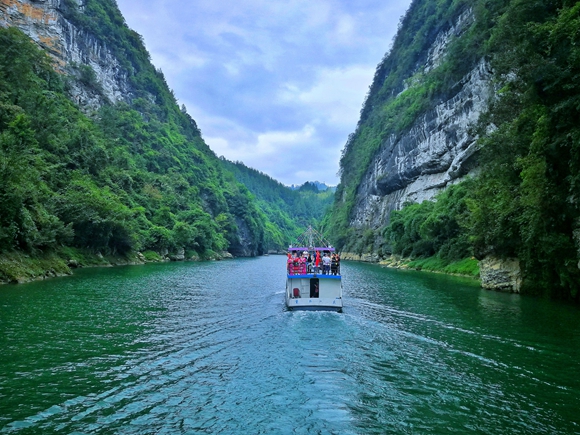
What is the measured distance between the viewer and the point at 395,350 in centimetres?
1534

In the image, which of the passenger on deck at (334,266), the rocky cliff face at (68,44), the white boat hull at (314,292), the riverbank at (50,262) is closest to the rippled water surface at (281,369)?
the white boat hull at (314,292)

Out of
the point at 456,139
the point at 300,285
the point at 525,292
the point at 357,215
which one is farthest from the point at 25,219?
the point at 357,215

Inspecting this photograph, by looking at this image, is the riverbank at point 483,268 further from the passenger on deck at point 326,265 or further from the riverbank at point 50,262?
the riverbank at point 50,262

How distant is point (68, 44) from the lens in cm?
10262

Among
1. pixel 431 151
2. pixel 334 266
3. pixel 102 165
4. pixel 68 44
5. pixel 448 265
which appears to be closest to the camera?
pixel 334 266

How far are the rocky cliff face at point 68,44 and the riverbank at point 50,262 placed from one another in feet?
198

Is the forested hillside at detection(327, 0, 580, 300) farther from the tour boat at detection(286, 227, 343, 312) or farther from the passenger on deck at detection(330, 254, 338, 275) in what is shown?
the tour boat at detection(286, 227, 343, 312)

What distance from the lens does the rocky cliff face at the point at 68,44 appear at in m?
90.1

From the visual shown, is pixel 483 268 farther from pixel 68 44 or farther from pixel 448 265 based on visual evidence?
pixel 68 44

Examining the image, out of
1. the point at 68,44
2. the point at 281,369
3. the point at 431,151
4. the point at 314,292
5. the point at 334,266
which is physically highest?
the point at 68,44

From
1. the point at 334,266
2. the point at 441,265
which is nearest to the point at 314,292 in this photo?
the point at 334,266

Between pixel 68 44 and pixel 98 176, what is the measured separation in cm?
5599

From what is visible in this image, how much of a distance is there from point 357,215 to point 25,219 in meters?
102

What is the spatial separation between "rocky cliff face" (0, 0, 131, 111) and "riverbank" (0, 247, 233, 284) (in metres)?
60.4
